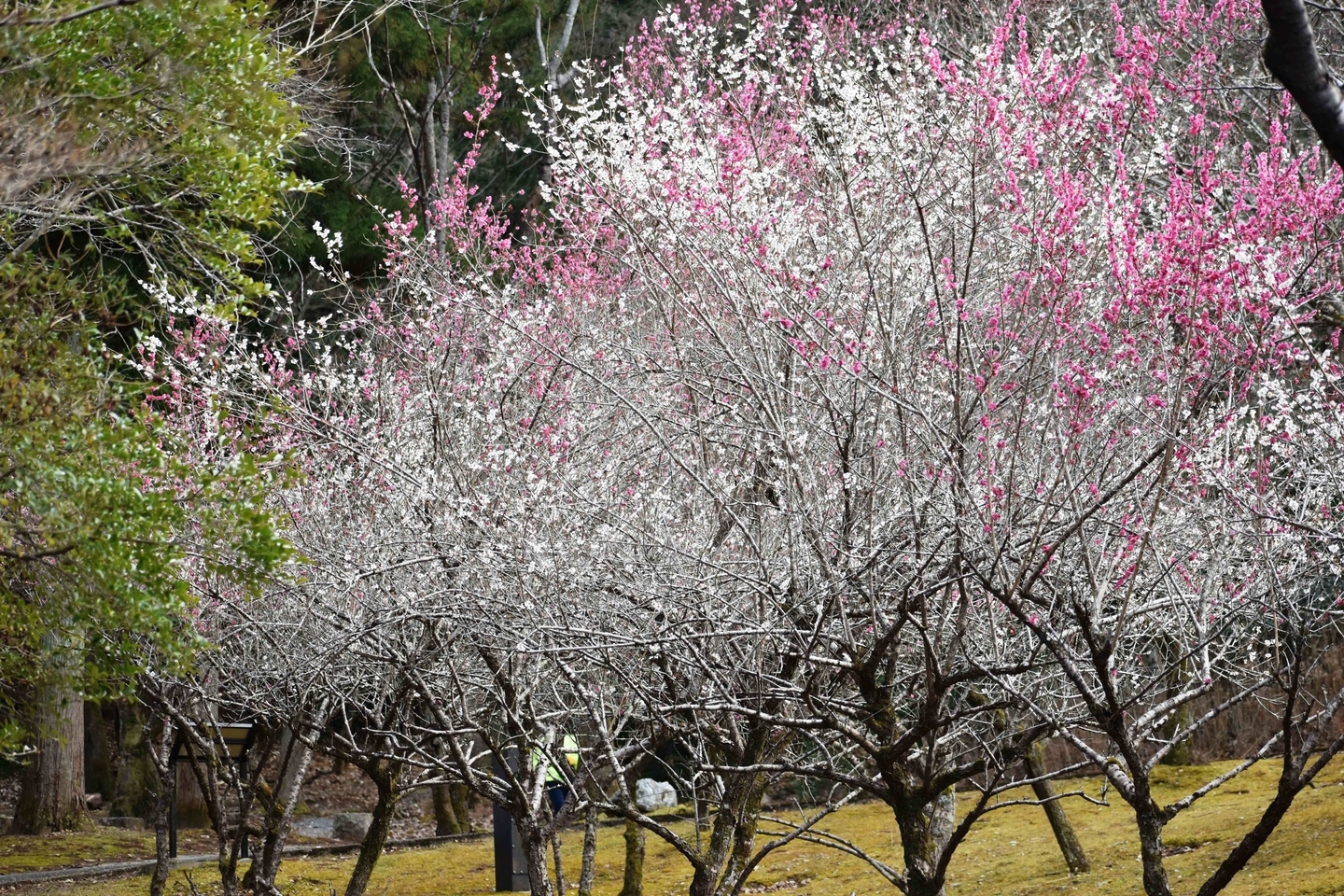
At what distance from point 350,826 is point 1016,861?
7.78 m

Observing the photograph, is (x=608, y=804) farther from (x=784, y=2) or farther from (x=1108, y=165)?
(x=784, y=2)

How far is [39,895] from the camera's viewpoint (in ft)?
34.2

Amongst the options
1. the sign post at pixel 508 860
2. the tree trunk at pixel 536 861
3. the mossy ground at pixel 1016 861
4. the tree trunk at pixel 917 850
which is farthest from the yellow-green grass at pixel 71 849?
the tree trunk at pixel 917 850

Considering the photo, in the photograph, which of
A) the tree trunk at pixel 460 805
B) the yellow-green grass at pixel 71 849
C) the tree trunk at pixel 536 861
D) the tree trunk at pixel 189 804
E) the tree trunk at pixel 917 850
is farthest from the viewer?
the tree trunk at pixel 189 804

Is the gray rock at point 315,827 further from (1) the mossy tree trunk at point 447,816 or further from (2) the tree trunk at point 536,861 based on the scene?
(2) the tree trunk at point 536,861

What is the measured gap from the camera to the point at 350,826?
14672 millimetres

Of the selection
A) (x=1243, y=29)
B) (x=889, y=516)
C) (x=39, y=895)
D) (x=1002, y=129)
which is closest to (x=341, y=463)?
(x=39, y=895)

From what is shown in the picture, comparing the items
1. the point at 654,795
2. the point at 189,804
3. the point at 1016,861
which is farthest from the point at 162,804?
the point at 189,804

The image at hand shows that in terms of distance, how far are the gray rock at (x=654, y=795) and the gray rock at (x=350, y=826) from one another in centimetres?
302

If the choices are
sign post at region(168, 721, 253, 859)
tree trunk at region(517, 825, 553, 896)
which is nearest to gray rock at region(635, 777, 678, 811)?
sign post at region(168, 721, 253, 859)

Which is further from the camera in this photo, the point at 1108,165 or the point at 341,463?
the point at 341,463

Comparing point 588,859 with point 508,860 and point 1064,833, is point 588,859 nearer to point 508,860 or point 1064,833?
point 508,860

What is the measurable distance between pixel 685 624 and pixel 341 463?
4.96m

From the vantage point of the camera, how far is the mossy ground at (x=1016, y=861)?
328 inches
